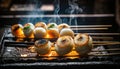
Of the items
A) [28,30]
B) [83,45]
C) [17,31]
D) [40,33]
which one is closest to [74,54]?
[83,45]

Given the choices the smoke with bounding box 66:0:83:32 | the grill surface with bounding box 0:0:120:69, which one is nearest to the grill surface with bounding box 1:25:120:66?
the grill surface with bounding box 0:0:120:69

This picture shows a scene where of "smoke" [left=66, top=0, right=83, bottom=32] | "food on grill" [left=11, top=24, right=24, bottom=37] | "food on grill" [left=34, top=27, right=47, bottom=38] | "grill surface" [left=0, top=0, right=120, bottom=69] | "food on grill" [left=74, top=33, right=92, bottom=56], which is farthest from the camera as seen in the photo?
"smoke" [left=66, top=0, right=83, bottom=32]

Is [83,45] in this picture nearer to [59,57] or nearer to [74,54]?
[74,54]

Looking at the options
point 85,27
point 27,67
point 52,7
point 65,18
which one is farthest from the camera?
point 52,7

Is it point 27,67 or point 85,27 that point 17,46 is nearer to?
point 27,67

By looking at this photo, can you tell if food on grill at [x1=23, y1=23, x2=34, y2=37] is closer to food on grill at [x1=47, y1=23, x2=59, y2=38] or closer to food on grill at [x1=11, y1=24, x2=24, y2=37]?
food on grill at [x1=11, y1=24, x2=24, y2=37]

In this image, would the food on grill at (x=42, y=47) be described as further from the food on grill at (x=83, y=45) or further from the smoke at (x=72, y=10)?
the smoke at (x=72, y=10)

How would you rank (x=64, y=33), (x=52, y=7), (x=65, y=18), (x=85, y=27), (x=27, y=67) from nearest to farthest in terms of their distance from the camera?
(x=27, y=67) < (x=64, y=33) < (x=85, y=27) < (x=65, y=18) < (x=52, y=7)

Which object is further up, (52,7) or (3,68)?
(52,7)

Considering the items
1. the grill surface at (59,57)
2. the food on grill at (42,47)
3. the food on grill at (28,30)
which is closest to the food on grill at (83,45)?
the grill surface at (59,57)

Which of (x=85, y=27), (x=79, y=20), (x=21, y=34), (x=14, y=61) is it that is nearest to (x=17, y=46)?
(x=21, y=34)

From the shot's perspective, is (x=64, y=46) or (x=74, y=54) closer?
(x=64, y=46)
